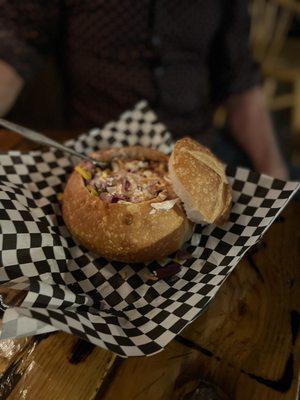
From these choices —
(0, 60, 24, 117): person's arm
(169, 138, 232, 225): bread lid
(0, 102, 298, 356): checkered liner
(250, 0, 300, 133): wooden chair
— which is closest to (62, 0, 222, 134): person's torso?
(0, 60, 24, 117): person's arm

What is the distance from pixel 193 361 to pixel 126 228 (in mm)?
328

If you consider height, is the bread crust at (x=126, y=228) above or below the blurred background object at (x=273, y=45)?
below

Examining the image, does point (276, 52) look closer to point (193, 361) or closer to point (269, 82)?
point (269, 82)

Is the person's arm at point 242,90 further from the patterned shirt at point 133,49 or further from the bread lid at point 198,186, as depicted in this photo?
the bread lid at point 198,186

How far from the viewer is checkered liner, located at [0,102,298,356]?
2.67ft

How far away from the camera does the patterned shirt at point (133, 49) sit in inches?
54.2

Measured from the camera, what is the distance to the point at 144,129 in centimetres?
138

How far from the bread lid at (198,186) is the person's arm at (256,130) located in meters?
0.83

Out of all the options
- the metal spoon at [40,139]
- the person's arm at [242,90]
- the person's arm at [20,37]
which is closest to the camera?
the metal spoon at [40,139]

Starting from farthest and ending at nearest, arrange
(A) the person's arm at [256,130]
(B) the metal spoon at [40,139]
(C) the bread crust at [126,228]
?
(A) the person's arm at [256,130] < (B) the metal spoon at [40,139] < (C) the bread crust at [126,228]

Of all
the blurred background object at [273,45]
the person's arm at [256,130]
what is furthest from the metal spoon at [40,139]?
the blurred background object at [273,45]

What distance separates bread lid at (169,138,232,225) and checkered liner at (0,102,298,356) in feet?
0.29

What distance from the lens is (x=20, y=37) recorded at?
4.53 ft

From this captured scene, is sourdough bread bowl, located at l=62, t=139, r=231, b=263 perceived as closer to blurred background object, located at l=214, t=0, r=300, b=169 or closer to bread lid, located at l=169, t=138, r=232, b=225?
bread lid, located at l=169, t=138, r=232, b=225
